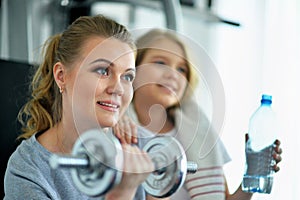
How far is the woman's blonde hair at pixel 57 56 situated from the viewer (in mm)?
1351

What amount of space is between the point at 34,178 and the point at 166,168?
0.41 m

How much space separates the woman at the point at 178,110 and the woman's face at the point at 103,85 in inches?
13.6

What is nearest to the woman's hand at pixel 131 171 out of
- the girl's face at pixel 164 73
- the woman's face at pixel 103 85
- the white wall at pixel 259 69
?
the woman's face at pixel 103 85

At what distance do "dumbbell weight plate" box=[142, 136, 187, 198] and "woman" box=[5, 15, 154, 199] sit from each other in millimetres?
45

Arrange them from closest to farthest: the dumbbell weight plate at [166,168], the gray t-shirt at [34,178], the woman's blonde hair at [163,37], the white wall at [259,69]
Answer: the dumbbell weight plate at [166,168], the gray t-shirt at [34,178], the woman's blonde hair at [163,37], the white wall at [259,69]

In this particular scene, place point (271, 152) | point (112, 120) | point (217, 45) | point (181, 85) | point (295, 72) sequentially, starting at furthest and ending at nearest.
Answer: point (217, 45) → point (295, 72) → point (181, 85) → point (271, 152) → point (112, 120)

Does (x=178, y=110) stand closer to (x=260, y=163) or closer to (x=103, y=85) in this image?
(x=260, y=163)

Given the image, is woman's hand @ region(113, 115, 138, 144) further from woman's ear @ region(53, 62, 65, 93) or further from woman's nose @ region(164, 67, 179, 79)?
woman's nose @ region(164, 67, 179, 79)

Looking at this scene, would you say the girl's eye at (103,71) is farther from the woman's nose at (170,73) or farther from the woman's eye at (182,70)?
the woman's eye at (182,70)

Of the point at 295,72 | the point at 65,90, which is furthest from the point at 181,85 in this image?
the point at 295,72

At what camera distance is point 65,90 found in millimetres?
1350

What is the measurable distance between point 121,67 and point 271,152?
642 mm

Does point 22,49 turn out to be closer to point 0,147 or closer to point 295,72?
point 0,147

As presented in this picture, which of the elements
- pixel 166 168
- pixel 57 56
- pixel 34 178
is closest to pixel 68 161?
pixel 166 168
